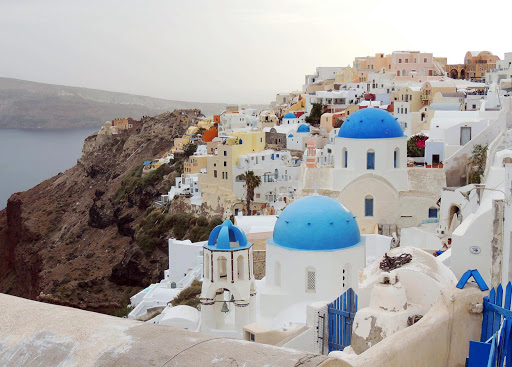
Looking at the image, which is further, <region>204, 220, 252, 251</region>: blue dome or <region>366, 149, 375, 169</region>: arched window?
<region>366, 149, 375, 169</region>: arched window

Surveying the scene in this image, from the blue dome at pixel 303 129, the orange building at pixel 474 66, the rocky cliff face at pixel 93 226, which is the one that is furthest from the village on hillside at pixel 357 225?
the orange building at pixel 474 66

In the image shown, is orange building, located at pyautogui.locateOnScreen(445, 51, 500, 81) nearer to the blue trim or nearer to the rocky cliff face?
the rocky cliff face

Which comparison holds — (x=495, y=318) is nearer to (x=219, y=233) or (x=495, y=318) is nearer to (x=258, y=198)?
(x=219, y=233)

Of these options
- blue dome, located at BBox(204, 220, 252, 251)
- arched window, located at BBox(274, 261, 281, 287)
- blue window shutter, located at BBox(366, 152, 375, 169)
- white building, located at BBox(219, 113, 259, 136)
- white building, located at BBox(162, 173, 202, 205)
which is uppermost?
white building, located at BBox(219, 113, 259, 136)

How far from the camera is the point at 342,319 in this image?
8.60m

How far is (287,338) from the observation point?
9.63 metres

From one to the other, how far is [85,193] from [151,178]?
20.1m

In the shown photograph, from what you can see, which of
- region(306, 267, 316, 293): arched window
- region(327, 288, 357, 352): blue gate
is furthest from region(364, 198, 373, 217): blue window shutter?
region(327, 288, 357, 352): blue gate

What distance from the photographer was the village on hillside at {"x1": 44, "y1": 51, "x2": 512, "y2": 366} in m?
6.80

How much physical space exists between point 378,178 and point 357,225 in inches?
300

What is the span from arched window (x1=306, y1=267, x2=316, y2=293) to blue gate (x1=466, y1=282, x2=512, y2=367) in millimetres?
7580

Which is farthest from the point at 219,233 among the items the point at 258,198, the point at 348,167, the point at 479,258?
the point at 258,198

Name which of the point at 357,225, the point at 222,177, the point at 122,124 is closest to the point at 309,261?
the point at 357,225

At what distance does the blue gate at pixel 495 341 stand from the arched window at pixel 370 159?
15.8 metres
